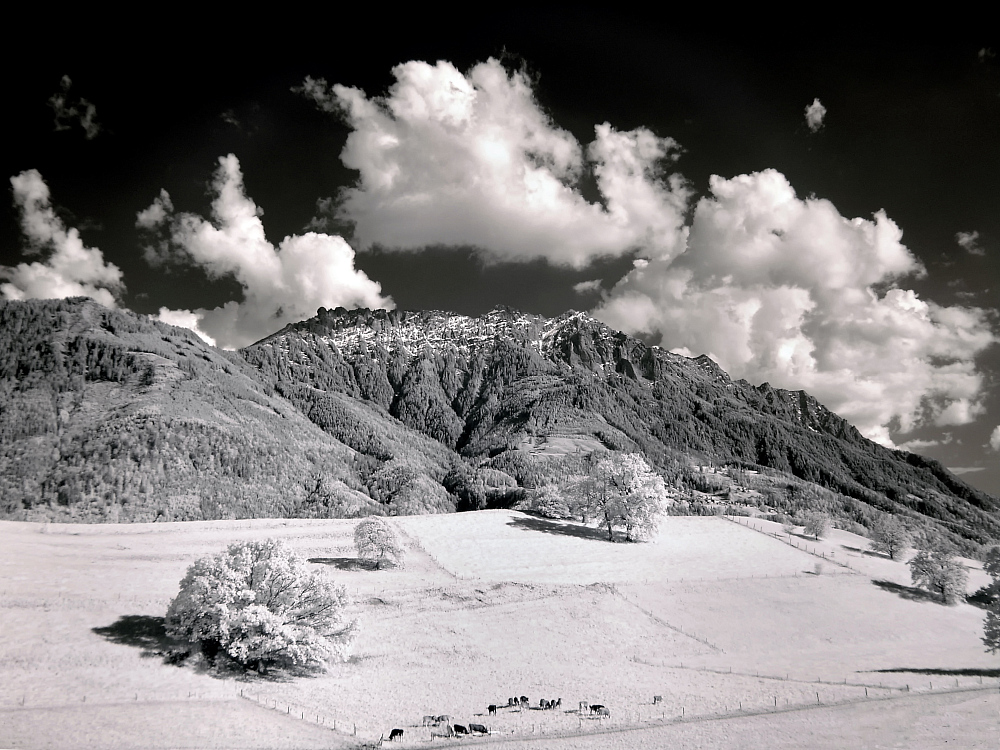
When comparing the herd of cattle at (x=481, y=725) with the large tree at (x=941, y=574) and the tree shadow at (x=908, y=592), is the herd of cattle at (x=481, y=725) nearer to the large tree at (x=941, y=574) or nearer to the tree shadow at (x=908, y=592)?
the tree shadow at (x=908, y=592)

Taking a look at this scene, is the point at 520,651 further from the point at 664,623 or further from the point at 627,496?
the point at 627,496

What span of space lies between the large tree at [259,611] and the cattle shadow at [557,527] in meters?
55.8

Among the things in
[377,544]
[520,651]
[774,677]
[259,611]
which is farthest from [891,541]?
[259,611]

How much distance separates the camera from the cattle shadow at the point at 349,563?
75188 millimetres

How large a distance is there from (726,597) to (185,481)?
595ft

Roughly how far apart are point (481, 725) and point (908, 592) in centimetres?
7372

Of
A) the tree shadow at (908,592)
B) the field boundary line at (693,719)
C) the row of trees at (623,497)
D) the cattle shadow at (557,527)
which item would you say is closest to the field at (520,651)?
the field boundary line at (693,719)

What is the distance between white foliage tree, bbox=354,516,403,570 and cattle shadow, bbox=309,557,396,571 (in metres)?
0.58

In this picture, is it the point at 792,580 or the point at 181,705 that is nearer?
the point at 181,705

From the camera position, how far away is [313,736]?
116ft

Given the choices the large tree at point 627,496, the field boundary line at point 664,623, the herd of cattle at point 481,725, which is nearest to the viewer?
the herd of cattle at point 481,725

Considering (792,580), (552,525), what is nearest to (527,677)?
(792,580)

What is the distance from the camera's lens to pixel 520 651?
54.0m

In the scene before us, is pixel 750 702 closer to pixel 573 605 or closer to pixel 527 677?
pixel 527 677
